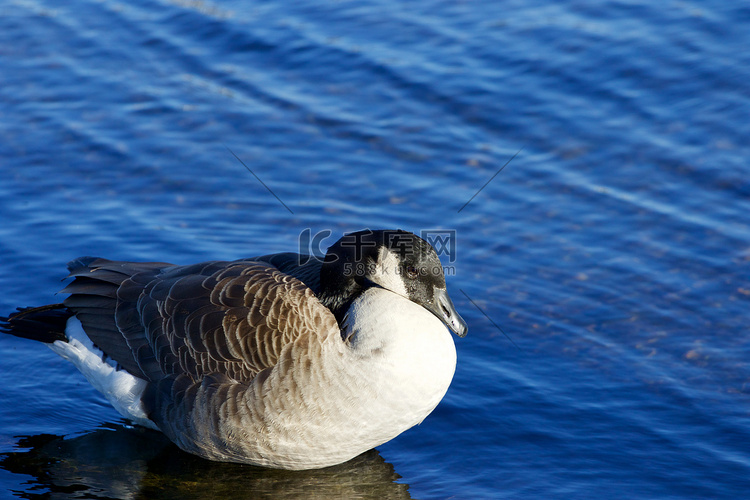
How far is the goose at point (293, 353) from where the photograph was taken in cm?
570

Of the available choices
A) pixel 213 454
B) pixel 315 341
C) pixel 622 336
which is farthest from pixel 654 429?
pixel 213 454

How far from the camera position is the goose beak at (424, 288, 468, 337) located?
6.00m

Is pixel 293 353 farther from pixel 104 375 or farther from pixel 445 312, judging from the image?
pixel 104 375

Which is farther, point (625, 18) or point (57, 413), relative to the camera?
point (625, 18)

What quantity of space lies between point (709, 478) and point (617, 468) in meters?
0.64

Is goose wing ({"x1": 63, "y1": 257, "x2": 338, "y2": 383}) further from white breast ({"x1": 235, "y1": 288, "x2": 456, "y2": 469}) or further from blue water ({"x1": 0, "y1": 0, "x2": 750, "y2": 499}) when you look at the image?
blue water ({"x1": 0, "y1": 0, "x2": 750, "y2": 499})

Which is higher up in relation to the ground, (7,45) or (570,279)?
(7,45)

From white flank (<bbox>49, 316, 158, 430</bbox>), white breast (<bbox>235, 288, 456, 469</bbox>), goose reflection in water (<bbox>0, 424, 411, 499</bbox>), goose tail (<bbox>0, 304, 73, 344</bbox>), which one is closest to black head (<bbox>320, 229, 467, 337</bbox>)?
white breast (<bbox>235, 288, 456, 469</bbox>)

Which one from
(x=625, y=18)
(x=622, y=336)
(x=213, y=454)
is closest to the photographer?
(x=213, y=454)

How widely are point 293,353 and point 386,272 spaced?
87cm

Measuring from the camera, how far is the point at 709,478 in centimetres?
613

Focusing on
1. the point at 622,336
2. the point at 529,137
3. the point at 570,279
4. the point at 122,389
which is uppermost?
the point at 529,137

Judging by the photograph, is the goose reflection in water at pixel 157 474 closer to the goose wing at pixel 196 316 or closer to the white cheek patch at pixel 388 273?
the goose wing at pixel 196 316

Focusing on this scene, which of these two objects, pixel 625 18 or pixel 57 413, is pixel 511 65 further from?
pixel 57 413
